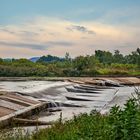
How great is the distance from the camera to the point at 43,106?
1808cm

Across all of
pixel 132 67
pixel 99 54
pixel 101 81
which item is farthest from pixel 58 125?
pixel 99 54

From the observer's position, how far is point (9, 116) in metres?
13.6

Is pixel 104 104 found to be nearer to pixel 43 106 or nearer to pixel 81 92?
pixel 43 106

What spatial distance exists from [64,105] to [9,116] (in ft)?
19.1

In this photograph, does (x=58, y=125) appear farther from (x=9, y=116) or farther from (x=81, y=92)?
(x=81, y=92)

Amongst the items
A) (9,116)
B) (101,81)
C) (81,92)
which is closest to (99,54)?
(101,81)

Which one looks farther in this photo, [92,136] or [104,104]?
[104,104]

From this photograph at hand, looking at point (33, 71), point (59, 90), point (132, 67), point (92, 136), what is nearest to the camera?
point (92, 136)

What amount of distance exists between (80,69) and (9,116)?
3649 cm

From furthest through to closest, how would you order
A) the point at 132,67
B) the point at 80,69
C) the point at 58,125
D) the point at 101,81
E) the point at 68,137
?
1. the point at 132,67
2. the point at 80,69
3. the point at 101,81
4. the point at 58,125
5. the point at 68,137

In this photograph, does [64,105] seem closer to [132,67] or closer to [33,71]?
[33,71]

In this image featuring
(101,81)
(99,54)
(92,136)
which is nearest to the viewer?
(92,136)

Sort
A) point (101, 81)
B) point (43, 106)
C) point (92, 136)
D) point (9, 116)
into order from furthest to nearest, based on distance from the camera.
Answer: point (101, 81), point (43, 106), point (9, 116), point (92, 136)

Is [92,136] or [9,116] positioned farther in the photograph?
[9,116]
